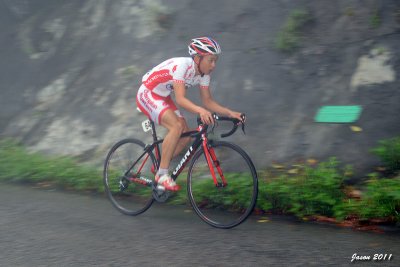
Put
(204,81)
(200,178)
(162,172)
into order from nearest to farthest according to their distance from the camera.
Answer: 1. (200,178)
2. (162,172)
3. (204,81)

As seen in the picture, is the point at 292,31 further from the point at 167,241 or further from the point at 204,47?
the point at 167,241

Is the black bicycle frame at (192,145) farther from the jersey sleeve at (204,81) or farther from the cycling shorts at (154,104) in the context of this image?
the jersey sleeve at (204,81)

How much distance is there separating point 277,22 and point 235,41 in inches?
32.5

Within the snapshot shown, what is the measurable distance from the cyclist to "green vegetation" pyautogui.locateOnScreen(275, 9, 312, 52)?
2848 millimetres

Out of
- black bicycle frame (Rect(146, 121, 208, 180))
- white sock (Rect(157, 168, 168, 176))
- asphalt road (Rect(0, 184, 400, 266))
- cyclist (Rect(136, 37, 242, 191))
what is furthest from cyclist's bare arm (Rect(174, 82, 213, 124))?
asphalt road (Rect(0, 184, 400, 266))

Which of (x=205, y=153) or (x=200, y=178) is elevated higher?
(x=205, y=153)

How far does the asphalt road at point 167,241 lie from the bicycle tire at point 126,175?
0.91 feet

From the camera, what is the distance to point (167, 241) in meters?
5.44

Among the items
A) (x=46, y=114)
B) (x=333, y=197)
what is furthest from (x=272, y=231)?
(x=46, y=114)

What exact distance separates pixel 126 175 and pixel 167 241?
1783 millimetres

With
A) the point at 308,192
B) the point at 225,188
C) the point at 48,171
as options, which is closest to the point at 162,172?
the point at 225,188

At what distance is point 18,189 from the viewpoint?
8250 millimetres

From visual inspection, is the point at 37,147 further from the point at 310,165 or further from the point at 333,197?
the point at 333,197

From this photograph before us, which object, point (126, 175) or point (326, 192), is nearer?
point (326, 192)
